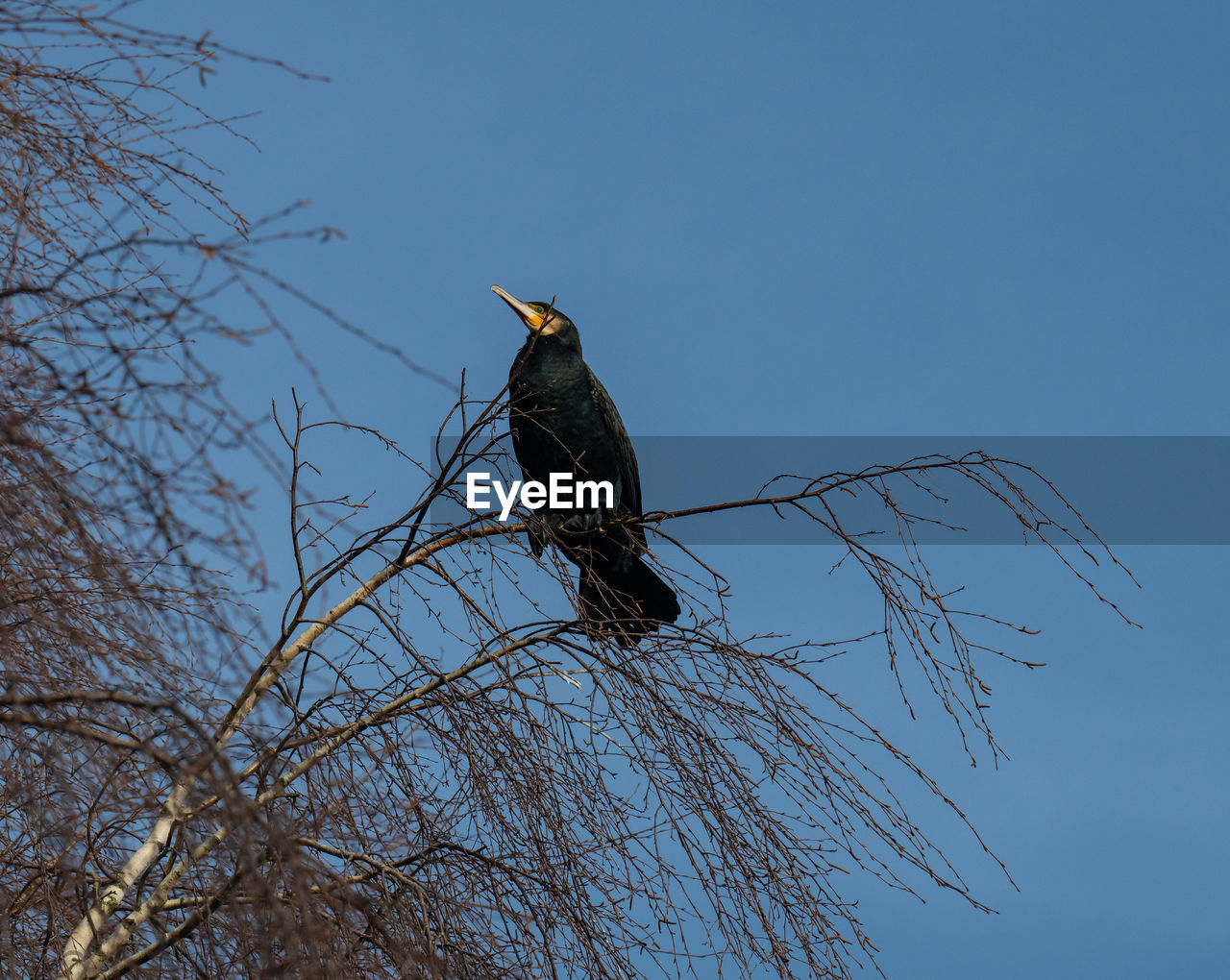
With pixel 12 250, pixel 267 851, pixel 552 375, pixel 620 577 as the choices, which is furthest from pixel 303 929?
pixel 552 375

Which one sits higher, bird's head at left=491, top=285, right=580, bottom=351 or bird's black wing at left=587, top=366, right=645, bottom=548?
bird's head at left=491, top=285, right=580, bottom=351

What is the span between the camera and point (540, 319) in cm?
504

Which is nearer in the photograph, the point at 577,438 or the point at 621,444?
the point at 577,438

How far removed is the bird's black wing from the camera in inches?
200

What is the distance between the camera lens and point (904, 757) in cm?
269

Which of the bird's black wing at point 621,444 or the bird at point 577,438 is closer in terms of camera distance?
the bird at point 577,438

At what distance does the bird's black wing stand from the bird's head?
20cm

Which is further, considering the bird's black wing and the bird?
the bird's black wing

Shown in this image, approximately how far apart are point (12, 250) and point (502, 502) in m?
1.44

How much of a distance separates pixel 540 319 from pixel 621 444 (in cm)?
64

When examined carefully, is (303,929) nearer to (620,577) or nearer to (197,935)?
(197,935)

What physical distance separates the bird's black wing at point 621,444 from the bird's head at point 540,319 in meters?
0.20

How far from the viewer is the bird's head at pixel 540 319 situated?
16.4 ft

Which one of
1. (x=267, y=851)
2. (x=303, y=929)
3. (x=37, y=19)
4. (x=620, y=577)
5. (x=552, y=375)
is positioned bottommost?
(x=303, y=929)
